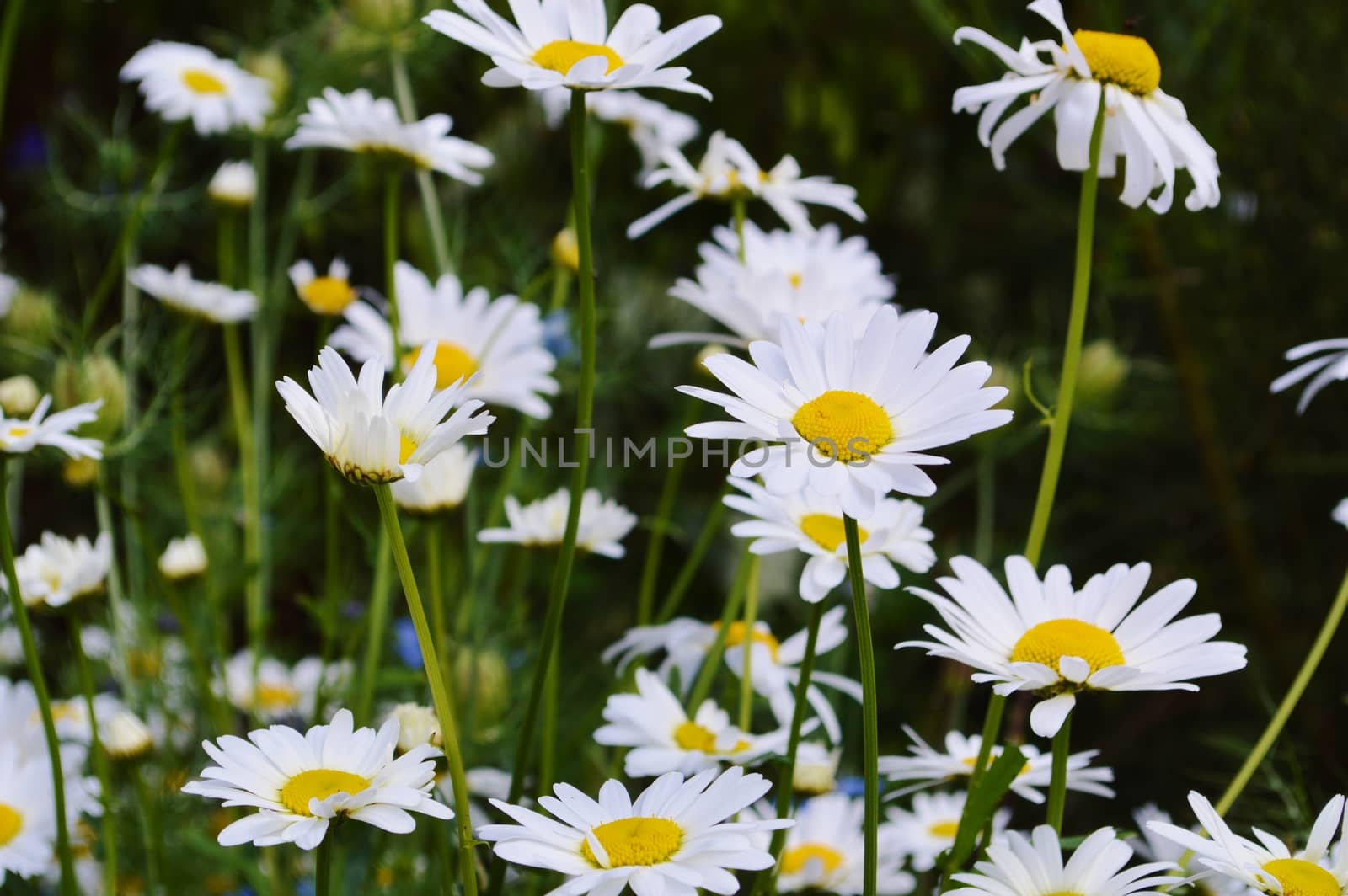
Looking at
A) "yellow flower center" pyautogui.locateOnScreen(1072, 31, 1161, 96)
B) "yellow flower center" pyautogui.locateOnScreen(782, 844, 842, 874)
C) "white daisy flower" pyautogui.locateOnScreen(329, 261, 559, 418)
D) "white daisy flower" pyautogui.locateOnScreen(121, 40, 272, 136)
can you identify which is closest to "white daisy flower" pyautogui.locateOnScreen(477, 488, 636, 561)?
"white daisy flower" pyautogui.locateOnScreen(329, 261, 559, 418)

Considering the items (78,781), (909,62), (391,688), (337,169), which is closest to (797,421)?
(78,781)

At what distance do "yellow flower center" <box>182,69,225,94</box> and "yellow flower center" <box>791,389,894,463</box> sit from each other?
65 cm

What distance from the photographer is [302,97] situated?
99cm

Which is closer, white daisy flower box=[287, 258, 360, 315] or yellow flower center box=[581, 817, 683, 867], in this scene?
yellow flower center box=[581, 817, 683, 867]

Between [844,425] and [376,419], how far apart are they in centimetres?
15

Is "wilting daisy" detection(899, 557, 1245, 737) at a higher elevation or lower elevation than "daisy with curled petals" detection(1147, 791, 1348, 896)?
higher

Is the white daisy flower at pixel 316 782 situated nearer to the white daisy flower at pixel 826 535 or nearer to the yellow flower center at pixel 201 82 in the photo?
the white daisy flower at pixel 826 535

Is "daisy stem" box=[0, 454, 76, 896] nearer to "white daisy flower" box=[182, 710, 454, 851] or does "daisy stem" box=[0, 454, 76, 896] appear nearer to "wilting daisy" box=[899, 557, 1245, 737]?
"white daisy flower" box=[182, 710, 454, 851]

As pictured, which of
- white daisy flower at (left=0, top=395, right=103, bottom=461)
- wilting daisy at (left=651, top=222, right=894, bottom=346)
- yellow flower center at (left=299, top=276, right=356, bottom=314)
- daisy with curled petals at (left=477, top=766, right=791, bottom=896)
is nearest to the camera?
daisy with curled petals at (left=477, top=766, right=791, bottom=896)

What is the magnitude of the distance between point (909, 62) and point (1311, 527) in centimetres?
67

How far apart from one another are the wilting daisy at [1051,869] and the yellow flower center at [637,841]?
94 millimetres

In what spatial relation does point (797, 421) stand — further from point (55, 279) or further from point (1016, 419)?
point (55, 279)

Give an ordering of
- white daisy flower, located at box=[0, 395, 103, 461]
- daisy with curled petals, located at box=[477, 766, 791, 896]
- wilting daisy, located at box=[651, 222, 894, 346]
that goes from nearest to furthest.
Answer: daisy with curled petals, located at box=[477, 766, 791, 896] < white daisy flower, located at box=[0, 395, 103, 461] < wilting daisy, located at box=[651, 222, 894, 346]

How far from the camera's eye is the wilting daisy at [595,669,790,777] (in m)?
0.51
